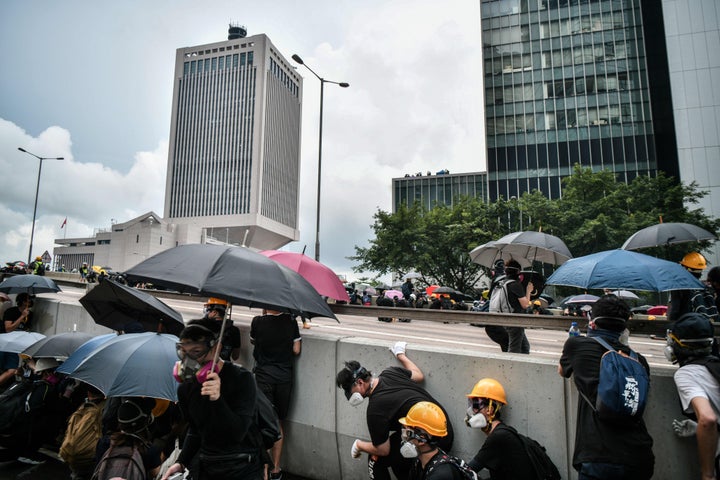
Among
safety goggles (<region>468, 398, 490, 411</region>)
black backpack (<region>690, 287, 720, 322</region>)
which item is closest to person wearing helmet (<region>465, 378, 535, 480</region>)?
safety goggles (<region>468, 398, 490, 411</region>)

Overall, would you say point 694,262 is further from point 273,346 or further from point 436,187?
point 436,187

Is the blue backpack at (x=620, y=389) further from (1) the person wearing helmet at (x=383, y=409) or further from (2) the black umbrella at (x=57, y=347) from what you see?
(2) the black umbrella at (x=57, y=347)

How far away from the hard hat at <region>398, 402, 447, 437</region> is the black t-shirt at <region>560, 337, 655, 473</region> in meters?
0.91

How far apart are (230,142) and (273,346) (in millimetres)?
126618

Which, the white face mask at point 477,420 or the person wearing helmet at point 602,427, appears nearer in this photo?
the person wearing helmet at point 602,427

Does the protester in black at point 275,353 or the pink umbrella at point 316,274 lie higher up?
the pink umbrella at point 316,274

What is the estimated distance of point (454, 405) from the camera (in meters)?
4.01

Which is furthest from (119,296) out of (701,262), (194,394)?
(701,262)

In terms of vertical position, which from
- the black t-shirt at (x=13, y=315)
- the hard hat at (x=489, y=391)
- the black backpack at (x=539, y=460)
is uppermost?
the black t-shirt at (x=13, y=315)

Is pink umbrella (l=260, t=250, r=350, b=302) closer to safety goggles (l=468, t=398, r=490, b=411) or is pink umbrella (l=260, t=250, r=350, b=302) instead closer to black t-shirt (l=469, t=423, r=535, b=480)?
safety goggles (l=468, t=398, r=490, b=411)

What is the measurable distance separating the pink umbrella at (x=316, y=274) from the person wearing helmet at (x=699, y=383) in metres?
3.26

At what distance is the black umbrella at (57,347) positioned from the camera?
4781 mm

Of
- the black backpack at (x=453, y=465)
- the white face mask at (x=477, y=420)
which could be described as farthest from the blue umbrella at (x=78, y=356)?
the white face mask at (x=477, y=420)

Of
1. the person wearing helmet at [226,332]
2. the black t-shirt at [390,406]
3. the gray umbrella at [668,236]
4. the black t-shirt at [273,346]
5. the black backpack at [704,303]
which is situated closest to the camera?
the black t-shirt at [390,406]
